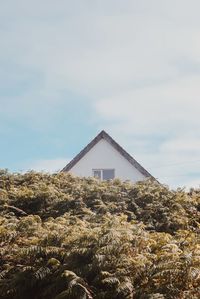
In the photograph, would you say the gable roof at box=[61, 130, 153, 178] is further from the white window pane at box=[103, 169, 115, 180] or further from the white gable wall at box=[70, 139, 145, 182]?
the white window pane at box=[103, 169, 115, 180]

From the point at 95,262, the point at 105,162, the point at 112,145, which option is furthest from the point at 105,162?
the point at 95,262

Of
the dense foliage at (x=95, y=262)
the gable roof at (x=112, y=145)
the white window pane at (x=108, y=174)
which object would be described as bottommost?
the dense foliage at (x=95, y=262)

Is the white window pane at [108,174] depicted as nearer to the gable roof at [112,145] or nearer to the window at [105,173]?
the window at [105,173]

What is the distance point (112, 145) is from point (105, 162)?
107cm

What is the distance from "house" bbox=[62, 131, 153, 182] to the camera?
30.1 metres

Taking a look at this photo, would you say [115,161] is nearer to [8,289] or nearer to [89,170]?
[89,170]

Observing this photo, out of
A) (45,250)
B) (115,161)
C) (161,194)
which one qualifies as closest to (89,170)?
(115,161)

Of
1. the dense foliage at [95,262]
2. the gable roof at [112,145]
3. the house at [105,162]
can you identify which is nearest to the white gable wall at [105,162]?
the house at [105,162]

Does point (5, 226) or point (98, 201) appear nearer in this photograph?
point (5, 226)

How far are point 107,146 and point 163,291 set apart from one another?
24884 millimetres

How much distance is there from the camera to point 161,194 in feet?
43.4

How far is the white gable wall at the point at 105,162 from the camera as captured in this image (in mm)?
30092

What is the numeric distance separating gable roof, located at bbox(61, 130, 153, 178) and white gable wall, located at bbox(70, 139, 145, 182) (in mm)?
138

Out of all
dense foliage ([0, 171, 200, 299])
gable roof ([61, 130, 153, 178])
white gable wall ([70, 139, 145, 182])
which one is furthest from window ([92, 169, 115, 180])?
dense foliage ([0, 171, 200, 299])
